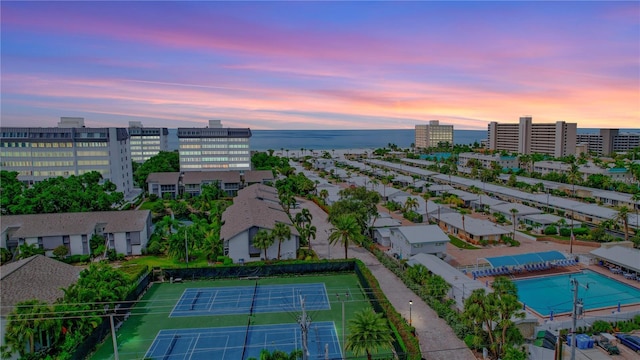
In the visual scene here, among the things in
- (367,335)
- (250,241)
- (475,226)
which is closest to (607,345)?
(367,335)

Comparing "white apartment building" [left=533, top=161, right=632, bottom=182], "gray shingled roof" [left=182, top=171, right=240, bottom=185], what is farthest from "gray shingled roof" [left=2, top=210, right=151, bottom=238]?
"white apartment building" [left=533, top=161, right=632, bottom=182]

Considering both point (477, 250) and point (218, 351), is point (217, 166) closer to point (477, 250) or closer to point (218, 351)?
point (477, 250)

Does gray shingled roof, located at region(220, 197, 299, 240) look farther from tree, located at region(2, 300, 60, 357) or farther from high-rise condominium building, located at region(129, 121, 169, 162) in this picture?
high-rise condominium building, located at region(129, 121, 169, 162)

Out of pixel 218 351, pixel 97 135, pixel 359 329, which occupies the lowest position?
pixel 218 351

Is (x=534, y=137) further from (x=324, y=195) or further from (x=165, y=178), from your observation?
(x=165, y=178)

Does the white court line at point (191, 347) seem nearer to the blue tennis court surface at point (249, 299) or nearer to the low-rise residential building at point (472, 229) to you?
the blue tennis court surface at point (249, 299)

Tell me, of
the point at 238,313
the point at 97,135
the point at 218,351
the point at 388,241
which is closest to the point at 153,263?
the point at 238,313

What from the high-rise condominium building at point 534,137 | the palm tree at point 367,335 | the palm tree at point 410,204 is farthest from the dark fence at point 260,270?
the high-rise condominium building at point 534,137
